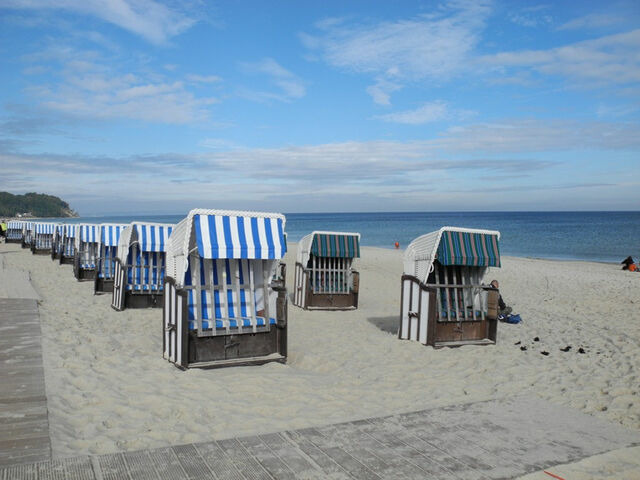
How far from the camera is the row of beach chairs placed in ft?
24.2

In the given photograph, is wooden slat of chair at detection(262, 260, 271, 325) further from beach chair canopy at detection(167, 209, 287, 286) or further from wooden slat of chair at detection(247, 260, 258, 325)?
beach chair canopy at detection(167, 209, 287, 286)

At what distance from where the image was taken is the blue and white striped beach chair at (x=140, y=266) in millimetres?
12688

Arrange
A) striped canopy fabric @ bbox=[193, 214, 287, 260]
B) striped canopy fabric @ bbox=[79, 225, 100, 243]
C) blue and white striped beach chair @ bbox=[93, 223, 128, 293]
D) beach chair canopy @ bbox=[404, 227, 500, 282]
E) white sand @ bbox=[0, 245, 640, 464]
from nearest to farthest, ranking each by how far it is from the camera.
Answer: white sand @ bbox=[0, 245, 640, 464]
striped canopy fabric @ bbox=[193, 214, 287, 260]
beach chair canopy @ bbox=[404, 227, 500, 282]
blue and white striped beach chair @ bbox=[93, 223, 128, 293]
striped canopy fabric @ bbox=[79, 225, 100, 243]

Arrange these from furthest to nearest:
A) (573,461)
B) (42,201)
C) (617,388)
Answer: (42,201)
(617,388)
(573,461)

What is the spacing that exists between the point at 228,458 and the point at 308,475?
0.70m

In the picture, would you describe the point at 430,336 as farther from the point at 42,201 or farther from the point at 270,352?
the point at 42,201

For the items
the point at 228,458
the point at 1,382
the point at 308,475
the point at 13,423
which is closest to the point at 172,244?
the point at 1,382

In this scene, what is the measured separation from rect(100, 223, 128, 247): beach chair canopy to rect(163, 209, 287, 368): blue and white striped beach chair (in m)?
8.68

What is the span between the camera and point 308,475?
4016mm

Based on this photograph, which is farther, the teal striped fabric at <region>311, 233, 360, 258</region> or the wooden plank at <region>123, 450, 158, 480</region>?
the teal striped fabric at <region>311, 233, 360, 258</region>

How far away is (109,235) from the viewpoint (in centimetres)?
1605

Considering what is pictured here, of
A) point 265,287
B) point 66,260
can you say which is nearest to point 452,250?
point 265,287

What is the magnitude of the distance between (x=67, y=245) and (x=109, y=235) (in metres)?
11.5

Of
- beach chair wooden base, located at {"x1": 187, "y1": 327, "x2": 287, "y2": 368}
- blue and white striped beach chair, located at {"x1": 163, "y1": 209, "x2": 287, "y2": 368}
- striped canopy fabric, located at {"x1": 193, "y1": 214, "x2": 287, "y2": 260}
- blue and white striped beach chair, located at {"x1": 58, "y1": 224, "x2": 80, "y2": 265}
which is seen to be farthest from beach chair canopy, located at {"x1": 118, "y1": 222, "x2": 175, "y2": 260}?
blue and white striped beach chair, located at {"x1": 58, "y1": 224, "x2": 80, "y2": 265}
